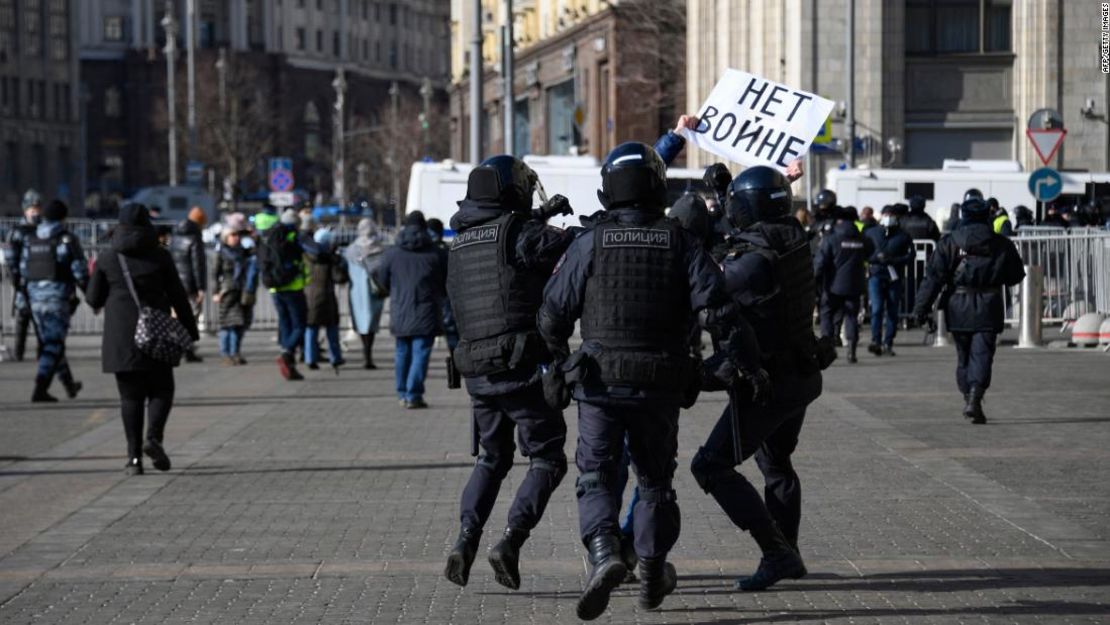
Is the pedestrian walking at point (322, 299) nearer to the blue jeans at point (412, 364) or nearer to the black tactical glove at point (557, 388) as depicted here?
the blue jeans at point (412, 364)

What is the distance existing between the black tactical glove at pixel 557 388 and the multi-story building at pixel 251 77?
95302mm

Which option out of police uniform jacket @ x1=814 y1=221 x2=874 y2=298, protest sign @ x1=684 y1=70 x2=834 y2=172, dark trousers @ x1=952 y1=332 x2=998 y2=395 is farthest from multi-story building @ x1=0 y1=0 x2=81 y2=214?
protest sign @ x1=684 y1=70 x2=834 y2=172

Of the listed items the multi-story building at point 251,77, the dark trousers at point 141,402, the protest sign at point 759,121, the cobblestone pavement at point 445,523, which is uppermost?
the multi-story building at point 251,77

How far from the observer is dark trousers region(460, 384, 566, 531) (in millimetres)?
8289

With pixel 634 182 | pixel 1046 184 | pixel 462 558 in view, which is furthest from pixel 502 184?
pixel 1046 184

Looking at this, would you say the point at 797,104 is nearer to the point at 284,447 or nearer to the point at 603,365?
the point at 603,365

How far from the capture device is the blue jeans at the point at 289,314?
2095 cm

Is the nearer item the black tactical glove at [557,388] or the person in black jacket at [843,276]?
A: the black tactical glove at [557,388]

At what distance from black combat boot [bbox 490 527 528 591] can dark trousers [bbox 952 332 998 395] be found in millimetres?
7615

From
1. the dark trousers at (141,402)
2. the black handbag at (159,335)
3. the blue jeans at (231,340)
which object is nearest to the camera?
the black handbag at (159,335)

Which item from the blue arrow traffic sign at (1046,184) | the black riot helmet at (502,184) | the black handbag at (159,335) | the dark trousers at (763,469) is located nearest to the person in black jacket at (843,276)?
the blue arrow traffic sign at (1046,184)

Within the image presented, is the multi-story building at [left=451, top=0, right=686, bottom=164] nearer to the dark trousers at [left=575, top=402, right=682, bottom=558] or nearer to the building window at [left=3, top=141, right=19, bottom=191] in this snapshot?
the building window at [left=3, top=141, right=19, bottom=191]

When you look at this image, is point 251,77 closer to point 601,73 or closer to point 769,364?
point 601,73

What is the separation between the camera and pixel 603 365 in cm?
776
